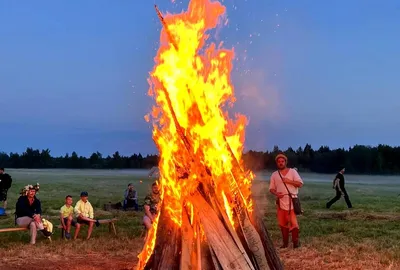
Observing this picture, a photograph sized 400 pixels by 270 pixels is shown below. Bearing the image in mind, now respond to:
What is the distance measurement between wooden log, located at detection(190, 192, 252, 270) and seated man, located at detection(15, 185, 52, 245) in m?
5.74

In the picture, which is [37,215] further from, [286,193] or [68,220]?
[286,193]

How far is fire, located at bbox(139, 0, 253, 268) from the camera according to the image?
6555 mm

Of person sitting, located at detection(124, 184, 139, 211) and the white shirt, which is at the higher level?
the white shirt

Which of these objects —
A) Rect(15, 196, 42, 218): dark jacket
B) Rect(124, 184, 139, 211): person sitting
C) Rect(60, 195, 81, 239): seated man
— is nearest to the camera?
Rect(15, 196, 42, 218): dark jacket

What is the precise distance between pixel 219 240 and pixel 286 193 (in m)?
3.96

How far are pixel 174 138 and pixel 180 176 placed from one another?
544 millimetres

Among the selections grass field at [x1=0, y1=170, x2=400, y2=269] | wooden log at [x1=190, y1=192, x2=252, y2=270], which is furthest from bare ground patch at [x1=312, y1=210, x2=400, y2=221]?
wooden log at [x1=190, y1=192, x2=252, y2=270]

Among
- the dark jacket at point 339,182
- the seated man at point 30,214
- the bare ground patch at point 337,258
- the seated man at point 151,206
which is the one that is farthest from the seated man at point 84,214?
the dark jacket at point 339,182

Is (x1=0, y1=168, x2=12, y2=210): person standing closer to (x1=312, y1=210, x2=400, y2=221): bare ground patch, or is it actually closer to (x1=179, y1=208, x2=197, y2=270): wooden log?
(x1=312, y1=210, x2=400, y2=221): bare ground patch

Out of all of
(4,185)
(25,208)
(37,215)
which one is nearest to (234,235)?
(37,215)

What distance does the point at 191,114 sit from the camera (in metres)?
6.69

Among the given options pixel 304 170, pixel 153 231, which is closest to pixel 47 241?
pixel 153 231

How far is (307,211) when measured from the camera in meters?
17.2

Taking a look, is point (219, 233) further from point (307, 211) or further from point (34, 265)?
point (307, 211)
